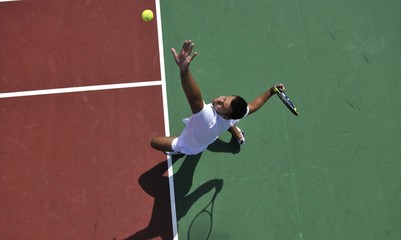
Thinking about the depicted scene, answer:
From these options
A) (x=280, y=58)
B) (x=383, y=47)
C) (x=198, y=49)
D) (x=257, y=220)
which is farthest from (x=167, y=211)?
(x=383, y=47)

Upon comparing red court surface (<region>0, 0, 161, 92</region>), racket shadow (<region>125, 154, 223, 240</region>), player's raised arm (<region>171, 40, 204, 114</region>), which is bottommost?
racket shadow (<region>125, 154, 223, 240</region>)

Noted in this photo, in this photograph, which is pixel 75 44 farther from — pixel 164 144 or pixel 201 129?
pixel 201 129

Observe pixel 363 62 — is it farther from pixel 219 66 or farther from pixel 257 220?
pixel 257 220

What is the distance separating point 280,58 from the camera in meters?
6.22

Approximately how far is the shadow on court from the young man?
729 mm

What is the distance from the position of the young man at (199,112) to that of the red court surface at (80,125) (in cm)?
104

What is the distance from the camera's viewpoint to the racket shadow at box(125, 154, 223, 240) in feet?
17.5

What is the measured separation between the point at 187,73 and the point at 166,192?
8.13ft

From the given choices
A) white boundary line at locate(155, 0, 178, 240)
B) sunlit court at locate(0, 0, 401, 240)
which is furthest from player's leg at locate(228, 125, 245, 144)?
white boundary line at locate(155, 0, 178, 240)

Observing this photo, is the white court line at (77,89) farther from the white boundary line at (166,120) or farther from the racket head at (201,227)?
the racket head at (201,227)

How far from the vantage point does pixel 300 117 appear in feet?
19.5

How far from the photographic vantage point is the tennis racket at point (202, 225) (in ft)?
17.6

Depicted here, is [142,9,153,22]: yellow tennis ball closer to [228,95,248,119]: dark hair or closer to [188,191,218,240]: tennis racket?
[228,95,248,119]: dark hair

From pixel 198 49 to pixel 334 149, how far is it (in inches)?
110
